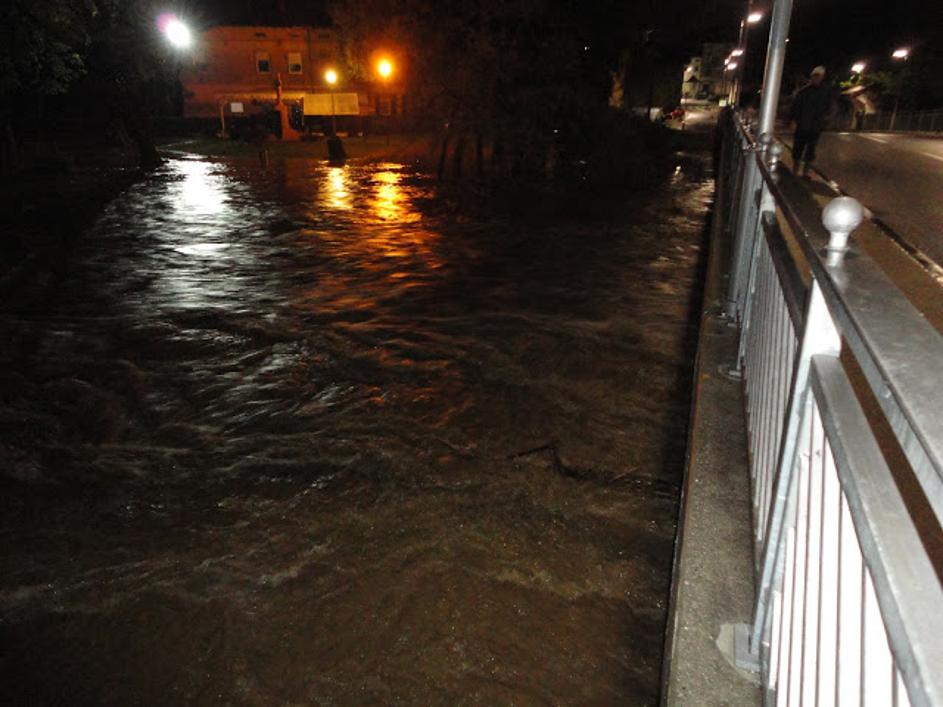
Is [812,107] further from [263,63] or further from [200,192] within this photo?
[263,63]

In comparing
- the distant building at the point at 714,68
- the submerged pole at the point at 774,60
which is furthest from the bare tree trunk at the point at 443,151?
the distant building at the point at 714,68

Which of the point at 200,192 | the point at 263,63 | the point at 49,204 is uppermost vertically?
the point at 263,63

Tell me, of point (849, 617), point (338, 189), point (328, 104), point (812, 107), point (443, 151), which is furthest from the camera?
point (328, 104)

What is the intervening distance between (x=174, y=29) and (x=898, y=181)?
58.7 ft

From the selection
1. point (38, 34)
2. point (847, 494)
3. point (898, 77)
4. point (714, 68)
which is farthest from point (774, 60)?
point (714, 68)

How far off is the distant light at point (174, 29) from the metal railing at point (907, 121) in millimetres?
30870

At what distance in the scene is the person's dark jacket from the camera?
1308cm

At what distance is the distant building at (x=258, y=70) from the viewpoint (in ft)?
134

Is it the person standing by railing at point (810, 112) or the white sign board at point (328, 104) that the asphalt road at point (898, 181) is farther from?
the white sign board at point (328, 104)

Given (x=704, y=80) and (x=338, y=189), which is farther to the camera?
(x=704, y=80)

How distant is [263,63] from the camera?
4206cm

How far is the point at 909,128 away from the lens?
3550cm

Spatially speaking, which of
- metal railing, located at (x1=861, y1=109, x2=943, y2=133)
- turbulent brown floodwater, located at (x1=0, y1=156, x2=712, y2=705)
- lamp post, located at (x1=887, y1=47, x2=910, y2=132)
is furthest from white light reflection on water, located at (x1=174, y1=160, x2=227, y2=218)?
lamp post, located at (x1=887, y1=47, x2=910, y2=132)

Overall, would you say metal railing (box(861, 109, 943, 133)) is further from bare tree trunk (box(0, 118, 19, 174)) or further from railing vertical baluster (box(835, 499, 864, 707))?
railing vertical baluster (box(835, 499, 864, 707))
